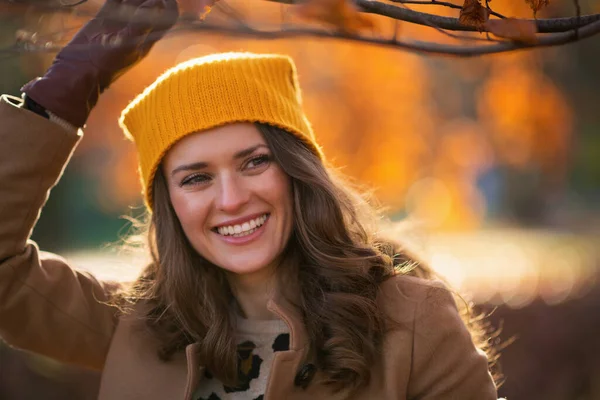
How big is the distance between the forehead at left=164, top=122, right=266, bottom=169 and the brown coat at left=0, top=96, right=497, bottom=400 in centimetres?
40

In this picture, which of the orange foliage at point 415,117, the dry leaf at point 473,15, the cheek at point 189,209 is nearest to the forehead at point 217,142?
the cheek at point 189,209

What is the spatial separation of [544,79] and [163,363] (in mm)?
9701

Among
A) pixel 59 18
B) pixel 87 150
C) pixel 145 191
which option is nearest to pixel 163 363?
pixel 145 191

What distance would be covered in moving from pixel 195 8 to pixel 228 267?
1167 millimetres

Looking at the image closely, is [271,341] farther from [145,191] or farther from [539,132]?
[539,132]

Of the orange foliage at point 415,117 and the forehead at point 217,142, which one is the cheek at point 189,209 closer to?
the forehead at point 217,142

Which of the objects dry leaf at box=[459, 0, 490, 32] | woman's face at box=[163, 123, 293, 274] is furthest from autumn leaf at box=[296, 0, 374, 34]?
woman's face at box=[163, 123, 293, 274]

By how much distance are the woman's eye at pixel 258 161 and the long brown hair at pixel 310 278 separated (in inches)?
1.3

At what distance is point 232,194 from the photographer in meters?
2.66

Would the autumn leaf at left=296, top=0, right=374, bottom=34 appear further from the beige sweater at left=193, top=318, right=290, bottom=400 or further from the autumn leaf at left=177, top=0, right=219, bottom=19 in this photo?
the beige sweater at left=193, top=318, right=290, bottom=400

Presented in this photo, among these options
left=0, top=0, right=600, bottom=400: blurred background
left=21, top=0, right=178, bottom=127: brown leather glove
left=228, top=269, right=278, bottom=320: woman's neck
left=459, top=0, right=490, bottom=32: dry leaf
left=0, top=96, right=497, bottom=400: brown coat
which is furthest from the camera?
left=0, top=0, right=600, bottom=400: blurred background

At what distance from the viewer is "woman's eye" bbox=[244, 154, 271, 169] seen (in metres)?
2.74

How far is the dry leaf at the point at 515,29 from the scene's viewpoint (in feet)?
5.53

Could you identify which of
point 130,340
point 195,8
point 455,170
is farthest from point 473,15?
point 455,170
